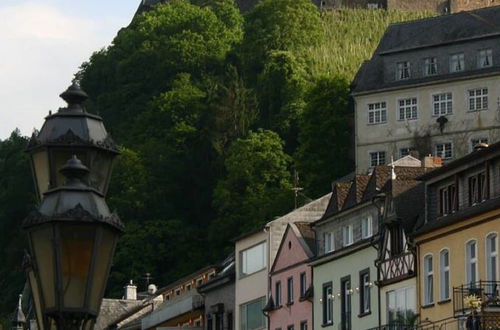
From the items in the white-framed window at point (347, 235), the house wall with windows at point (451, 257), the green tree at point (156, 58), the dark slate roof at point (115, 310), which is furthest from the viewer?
the green tree at point (156, 58)

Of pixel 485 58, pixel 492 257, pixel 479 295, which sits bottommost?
pixel 479 295

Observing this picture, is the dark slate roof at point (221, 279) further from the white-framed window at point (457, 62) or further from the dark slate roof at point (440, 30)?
the dark slate roof at point (440, 30)

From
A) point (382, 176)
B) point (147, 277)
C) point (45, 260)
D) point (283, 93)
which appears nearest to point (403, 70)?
A: point (147, 277)

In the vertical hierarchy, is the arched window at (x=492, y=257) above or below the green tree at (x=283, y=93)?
below

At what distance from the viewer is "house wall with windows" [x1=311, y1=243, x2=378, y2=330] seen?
59.9 metres

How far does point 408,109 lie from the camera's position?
104 metres

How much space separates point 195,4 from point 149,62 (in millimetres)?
15036

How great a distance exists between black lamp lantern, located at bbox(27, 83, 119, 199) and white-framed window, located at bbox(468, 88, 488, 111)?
90096 millimetres

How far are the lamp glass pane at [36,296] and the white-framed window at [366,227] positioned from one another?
48335 millimetres

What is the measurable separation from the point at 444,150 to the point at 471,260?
52402 millimetres

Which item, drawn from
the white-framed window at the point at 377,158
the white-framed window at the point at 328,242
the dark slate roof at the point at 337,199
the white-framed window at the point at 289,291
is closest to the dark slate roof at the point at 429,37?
the white-framed window at the point at 377,158

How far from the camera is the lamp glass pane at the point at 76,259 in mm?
11844

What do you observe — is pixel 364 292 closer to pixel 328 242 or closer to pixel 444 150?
pixel 328 242

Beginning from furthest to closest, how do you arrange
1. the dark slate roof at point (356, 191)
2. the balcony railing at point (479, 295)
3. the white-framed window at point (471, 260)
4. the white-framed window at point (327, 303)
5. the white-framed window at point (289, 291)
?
the white-framed window at point (289, 291), the white-framed window at point (327, 303), the dark slate roof at point (356, 191), the white-framed window at point (471, 260), the balcony railing at point (479, 295)
